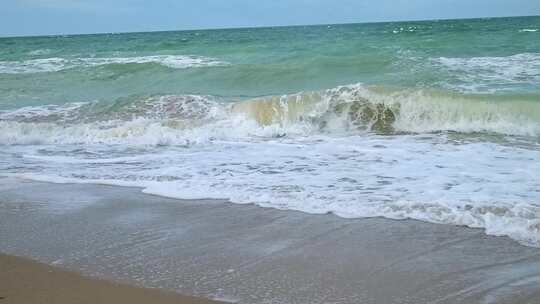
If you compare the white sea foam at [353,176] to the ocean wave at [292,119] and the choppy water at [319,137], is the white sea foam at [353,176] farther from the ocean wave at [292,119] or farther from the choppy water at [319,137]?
the ocean wave at [292,119]

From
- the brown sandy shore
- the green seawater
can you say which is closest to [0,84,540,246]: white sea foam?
the green seawater

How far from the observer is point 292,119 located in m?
10.7

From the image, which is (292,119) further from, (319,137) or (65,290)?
(65,290)

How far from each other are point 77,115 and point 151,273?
9.42 m

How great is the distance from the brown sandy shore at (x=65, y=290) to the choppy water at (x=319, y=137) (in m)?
1.93

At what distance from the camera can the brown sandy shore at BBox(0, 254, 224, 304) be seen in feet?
9.86

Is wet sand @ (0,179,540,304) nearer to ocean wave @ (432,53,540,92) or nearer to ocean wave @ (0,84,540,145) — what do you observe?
ocean wave @ (0,84,540,145)

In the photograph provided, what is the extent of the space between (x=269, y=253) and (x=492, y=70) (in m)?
12.6

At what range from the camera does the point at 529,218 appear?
Result: 13.8ft

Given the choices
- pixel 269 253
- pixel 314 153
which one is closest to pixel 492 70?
pixel 314 153

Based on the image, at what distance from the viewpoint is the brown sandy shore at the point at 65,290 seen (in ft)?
9.86

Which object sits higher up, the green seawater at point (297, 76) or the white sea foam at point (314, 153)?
the green seawater at point (297, 76)

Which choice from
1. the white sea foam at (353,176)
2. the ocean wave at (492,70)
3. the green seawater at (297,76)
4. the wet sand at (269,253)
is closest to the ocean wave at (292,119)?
the green seawater at (297,76)

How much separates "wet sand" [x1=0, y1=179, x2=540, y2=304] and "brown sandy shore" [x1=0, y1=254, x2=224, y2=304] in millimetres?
103
